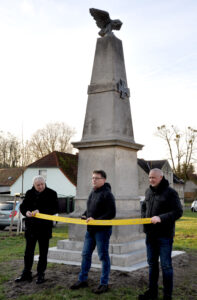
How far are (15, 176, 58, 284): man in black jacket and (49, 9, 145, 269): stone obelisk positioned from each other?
1.52 m

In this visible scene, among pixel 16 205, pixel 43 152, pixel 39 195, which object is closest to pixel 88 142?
pixel 39 195

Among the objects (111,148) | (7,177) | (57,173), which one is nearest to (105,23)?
(111,148)

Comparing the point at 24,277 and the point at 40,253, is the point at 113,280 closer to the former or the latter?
the point at 40,253

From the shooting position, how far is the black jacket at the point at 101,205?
5.52 m

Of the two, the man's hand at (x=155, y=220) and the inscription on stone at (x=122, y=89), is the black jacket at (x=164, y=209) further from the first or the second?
the inscription on stone at (x=122, y=89)

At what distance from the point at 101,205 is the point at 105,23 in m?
5.35

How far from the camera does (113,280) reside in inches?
231

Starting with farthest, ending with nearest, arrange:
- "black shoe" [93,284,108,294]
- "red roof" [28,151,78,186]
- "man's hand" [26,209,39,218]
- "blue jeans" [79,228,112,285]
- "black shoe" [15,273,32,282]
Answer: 1. "red roof" [28,151,78,186]
2. "man's hand" [26,209,39,218]
3. "black shoe" [15,273,32,282]
4. "blue jeans" [79,228,112,285]
5. "black shoe" [93,284,108,294]

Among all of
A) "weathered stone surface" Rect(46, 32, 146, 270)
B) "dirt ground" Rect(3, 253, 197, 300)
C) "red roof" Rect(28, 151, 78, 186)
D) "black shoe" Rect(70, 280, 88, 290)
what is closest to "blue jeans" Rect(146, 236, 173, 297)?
"dirt ground" Rect(3, 253, 197, 300)

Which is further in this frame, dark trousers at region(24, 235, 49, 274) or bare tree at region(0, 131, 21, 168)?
bare tree at region(0, 131, 21, 168)

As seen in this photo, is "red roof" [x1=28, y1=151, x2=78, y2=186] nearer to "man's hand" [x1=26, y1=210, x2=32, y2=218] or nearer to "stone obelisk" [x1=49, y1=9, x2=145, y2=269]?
"stone obelisk" [x1=49, y1=9, x2=145, y2=269]

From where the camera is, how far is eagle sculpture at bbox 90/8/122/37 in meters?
8.85

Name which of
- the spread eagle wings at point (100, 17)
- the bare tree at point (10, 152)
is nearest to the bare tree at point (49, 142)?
the bare tree at point (10, 152)

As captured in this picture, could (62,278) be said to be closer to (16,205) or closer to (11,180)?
(16,205)
